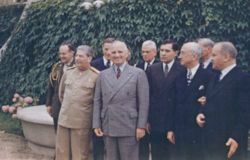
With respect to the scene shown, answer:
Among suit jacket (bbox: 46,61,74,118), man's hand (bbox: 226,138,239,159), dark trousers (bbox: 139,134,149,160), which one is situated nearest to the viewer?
man's hand (bbox: 226,138,239,159)

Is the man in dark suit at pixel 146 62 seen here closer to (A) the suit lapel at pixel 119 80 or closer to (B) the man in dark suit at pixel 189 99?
(B) the man in dark suit at pixel 189 99

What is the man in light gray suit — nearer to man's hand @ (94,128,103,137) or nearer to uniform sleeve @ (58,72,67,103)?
man's hand @ (94,128,103,137)

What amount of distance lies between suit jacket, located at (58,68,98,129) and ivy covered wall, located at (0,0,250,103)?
4264 mm

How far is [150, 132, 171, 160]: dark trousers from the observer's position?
5879mm

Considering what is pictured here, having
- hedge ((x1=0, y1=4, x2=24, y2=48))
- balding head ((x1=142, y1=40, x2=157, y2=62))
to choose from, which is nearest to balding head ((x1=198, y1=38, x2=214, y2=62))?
balding head ((x1=142, y1=40, x2=157, y2=62))

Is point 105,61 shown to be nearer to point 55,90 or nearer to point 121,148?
point 55,90

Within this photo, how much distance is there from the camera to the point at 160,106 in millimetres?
5762

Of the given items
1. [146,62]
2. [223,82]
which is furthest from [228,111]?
[146,62]

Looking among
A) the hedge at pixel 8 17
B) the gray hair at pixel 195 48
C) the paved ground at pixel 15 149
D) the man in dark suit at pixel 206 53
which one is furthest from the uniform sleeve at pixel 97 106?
the hedge at pixel 8 17

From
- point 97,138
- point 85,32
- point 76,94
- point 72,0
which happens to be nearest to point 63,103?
point 76,94

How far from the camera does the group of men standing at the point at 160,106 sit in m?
5.09

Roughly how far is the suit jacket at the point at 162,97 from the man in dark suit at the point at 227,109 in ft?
1.97

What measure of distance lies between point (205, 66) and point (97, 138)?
1615 millimetres

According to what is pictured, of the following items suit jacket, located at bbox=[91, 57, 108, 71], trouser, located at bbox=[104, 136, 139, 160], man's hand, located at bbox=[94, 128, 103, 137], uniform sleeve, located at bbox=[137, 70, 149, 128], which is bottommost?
trouser, located at bbox=[104, 136, 139, 160]
